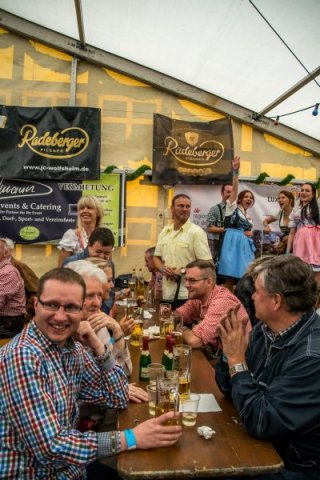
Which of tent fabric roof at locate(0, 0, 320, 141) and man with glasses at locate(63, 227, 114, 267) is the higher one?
tent fabric roof at locate(0, 0, 320, 141)

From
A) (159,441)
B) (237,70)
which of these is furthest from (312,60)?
(159,441)

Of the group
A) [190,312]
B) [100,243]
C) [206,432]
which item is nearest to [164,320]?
[190,312]

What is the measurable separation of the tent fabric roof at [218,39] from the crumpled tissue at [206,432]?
130 inches

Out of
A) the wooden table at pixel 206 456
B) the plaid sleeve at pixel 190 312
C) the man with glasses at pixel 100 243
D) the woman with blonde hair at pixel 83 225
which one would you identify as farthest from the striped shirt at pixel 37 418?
the woman with blonde hair at pixel 83 225

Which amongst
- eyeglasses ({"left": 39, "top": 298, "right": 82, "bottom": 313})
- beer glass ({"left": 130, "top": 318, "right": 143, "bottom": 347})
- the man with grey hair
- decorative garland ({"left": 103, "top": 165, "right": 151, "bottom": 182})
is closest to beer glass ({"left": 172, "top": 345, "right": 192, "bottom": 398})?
the man with grey hair

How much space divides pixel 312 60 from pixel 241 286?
2464 millimetres

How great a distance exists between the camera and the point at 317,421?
1.39m

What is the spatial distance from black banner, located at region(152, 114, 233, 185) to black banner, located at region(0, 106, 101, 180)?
84 cm

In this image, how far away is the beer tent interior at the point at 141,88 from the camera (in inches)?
185

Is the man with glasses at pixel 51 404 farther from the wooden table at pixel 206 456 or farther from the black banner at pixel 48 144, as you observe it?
the black banner at pixel 48 144

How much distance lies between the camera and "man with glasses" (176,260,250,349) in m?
2.49

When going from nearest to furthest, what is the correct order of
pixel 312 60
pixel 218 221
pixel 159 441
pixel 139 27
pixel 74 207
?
pixel 159 441, pixel 312 60, pixel 139 27, pixel 218 221, pixel 74 207

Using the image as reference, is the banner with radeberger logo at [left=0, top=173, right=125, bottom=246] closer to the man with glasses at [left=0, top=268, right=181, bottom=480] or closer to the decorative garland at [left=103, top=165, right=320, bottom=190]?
the decorative garland at [left=103, top=165, right=320, bottom=190]

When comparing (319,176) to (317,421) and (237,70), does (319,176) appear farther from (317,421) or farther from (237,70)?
(317,421)
